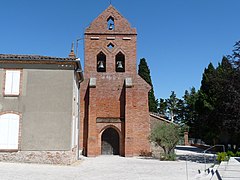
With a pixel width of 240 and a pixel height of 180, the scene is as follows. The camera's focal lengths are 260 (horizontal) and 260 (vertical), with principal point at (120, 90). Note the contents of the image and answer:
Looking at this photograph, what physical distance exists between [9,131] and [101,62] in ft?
38.8

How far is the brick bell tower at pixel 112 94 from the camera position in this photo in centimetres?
2302

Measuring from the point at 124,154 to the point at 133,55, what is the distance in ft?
30.3

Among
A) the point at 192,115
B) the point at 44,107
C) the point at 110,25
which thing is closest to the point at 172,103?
the point at 192,115

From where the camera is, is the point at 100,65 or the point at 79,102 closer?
the point at 79,102

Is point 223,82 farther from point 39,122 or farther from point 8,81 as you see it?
point 8,81

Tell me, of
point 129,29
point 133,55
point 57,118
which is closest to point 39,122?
point 57,118

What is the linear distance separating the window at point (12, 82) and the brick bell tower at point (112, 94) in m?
8.30

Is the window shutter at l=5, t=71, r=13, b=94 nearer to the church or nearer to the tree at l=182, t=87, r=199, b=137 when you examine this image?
the church

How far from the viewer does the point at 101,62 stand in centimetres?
2484

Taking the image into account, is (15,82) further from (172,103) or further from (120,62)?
(172,103)

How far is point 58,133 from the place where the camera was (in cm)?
1538

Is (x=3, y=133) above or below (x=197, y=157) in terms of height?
above

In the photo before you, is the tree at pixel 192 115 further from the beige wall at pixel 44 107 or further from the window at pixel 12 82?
the window at pixel 12 82

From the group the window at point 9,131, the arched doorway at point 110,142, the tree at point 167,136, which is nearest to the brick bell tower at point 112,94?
the arched doorway at point 110,142
